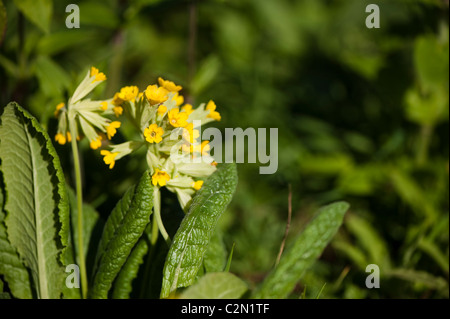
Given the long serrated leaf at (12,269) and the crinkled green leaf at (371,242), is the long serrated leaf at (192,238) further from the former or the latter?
the crinkled green leaf at (371,242)

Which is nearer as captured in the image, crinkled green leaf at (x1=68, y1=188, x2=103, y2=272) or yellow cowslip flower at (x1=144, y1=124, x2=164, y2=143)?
yellow cowslip flower at (x1=144, y1=124, x2=164, y2=143)

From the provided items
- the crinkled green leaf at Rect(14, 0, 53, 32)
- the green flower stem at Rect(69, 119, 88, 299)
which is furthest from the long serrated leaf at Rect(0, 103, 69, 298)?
the crinkled green leaf at Rect(14, 0, 53, 32)

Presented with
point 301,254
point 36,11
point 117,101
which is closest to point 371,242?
point 301,254

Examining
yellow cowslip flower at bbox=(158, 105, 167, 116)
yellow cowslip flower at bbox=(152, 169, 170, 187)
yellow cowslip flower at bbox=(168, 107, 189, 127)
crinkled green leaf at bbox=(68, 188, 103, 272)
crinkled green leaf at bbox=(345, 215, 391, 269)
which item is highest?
yellow cowslip flower at bbox=(158, 105, 167, 116)

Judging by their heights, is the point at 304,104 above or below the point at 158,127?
above

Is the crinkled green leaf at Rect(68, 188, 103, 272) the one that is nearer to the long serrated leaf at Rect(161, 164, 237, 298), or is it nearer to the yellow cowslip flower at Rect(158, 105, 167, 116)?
the long serrated leaf at Rect(161, 164, 237, 298)

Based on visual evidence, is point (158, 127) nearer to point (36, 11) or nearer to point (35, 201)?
point (35, 201)
